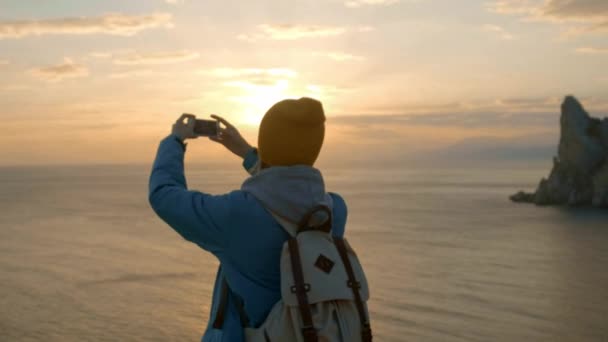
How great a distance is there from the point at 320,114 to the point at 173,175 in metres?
0.58

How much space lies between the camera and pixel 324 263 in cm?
227

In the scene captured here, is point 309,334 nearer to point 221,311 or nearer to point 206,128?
point 221,311

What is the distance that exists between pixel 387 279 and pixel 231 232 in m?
22.2

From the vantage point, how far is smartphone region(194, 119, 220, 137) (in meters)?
2.56

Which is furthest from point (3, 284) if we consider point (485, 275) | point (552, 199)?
point (552, 199)

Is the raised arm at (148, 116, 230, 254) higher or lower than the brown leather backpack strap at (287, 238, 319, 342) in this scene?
higher

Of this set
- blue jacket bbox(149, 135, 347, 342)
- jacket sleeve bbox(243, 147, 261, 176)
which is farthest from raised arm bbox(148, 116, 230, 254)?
jacket sleeve bbox(243, 147, 261, 176)

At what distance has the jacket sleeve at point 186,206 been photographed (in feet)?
7.39

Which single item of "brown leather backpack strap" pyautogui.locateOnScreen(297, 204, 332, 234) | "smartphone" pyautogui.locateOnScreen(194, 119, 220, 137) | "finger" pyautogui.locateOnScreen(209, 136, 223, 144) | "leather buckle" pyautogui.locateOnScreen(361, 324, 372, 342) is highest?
"smartphone" pyautogui.locateOnScreen(194, 119, 220, 137)

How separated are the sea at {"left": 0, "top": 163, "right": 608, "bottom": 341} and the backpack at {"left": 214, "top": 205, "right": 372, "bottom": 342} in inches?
533

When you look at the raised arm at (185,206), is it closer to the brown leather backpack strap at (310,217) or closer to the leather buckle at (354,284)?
the brown leather backpack strap at (310,217)

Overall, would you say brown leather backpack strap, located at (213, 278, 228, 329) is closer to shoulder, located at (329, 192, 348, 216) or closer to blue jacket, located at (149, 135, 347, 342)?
blue jacket, located at (149, 135, 347, 342)

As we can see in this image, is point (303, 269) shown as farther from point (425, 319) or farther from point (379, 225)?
point (379, 225)

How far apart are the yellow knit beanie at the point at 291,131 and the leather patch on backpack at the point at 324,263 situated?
0.37 metres
